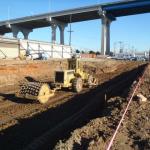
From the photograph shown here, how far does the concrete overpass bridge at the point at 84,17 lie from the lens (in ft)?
258

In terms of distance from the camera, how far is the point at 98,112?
64.9ft

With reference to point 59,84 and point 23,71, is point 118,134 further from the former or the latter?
point 23,71

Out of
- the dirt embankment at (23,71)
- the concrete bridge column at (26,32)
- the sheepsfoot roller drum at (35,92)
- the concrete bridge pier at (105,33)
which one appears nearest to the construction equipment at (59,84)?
the sheepsfoot roller drum at (35,92)

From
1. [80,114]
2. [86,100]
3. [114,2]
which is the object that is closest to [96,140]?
[80,114]

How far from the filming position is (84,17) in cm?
8719

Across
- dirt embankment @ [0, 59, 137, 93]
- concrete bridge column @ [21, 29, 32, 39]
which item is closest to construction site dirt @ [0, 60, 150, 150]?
dirt embankment @ [0, 59, 137, 93]

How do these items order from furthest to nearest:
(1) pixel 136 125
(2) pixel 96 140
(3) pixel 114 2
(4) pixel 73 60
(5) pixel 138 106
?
(3) pixel 114 2, (4) pixel 73 60, (5) pixel 138 106, (1) pixel 136 125, (2) pixel 96 140

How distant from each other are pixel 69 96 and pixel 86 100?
173 centimetres

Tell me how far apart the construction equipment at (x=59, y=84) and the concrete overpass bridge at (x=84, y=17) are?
164 feet

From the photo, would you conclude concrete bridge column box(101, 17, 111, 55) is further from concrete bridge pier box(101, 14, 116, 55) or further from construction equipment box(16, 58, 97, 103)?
construction equipment box(16, 58, 97, 103)

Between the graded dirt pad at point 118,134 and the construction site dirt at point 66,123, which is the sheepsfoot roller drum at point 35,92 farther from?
the graded dirt pad at point 118,134

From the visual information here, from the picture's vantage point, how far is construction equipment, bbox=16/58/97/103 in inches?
883

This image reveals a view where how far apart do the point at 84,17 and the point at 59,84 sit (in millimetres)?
63115

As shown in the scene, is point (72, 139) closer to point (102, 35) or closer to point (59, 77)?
point (59, 77)
